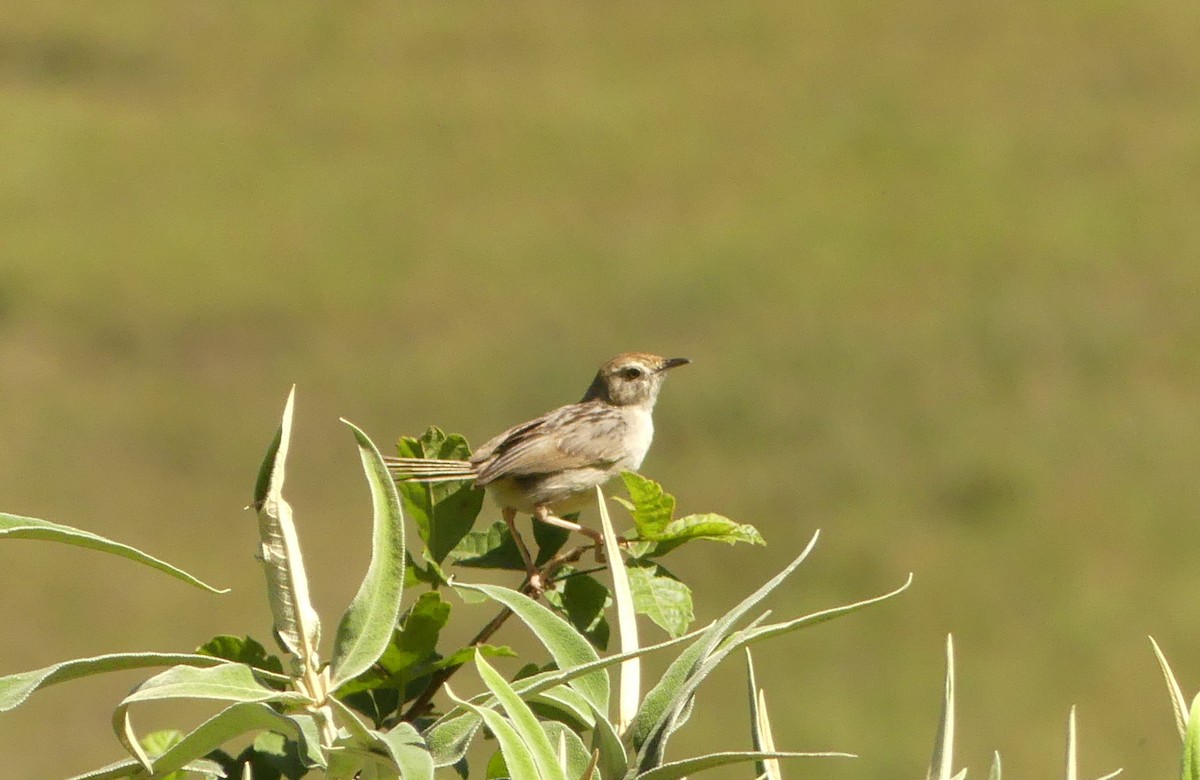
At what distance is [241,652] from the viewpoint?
2.52 meters

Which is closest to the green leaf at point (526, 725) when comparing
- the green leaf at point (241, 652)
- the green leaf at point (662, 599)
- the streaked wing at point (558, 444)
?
the green leaf at point (241, 652)

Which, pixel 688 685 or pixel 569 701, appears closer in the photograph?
pixel 688 685

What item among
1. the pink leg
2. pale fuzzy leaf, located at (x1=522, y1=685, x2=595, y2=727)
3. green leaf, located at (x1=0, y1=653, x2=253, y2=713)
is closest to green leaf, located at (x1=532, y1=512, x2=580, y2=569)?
the pink leg

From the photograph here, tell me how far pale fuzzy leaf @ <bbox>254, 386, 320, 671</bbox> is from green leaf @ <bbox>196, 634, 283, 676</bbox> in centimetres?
22

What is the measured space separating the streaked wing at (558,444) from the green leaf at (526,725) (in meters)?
2.09

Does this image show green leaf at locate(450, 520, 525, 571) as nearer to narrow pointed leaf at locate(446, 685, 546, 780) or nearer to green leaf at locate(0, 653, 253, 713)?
green leaf at locate(0, 653, 253, 713)

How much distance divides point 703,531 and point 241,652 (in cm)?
87

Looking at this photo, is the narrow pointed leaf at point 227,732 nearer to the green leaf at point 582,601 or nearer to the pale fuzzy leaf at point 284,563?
the pale fuzzy leaf at point 284,563

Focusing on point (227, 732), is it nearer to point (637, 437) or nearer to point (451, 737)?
point (451, 737)

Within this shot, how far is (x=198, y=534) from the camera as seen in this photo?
2284 centimetres

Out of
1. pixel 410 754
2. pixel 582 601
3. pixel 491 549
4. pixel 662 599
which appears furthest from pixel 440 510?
pixel 410 754

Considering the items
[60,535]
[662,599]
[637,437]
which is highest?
[60,535]

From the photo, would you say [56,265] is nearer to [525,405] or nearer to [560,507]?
[525,405]

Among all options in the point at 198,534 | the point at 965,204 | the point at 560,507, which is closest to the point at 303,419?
the point at 198,534
